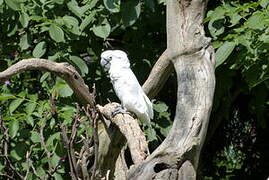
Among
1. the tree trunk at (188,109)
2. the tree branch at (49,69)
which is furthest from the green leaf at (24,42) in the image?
the tree trunk at (188,109)

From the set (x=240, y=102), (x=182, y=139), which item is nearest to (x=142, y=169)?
(x=182, y=139)

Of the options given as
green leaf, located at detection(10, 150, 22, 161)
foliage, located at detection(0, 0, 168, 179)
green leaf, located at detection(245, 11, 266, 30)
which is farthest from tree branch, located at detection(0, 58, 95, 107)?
green leaf, located at detection(245, 11, 266, 30)

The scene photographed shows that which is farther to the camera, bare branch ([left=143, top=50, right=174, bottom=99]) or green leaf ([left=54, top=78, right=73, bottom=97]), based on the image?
green leaf ([left=54, top=78, right=73, bottom=97])

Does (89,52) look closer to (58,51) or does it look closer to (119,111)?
(58,51)

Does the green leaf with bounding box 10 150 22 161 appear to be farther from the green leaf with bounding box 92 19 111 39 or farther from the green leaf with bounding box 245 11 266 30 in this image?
the green leaf with bounding box 245 11 266 30

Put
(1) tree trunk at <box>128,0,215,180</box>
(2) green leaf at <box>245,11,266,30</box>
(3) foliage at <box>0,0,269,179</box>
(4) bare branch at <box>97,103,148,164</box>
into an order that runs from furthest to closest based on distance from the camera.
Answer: (3) foliage at <box>0,0,269,179</box>, (2) green leaf at <box>245,11,266,30</box>, (4) bare branch at <box>97,103,148,164</box>, (1) tree trunk at <box>128,0,215,180</box>

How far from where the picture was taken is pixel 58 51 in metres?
3.64

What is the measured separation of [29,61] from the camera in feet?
9.48

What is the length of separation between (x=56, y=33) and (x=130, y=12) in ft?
1.32

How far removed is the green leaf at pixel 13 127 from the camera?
3.39m

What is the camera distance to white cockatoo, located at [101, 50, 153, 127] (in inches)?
122

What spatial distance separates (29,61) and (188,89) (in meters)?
0.80

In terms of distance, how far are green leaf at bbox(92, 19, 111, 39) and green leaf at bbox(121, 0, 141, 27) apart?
95 millimetres

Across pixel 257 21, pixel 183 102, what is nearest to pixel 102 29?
pixel 257 21
